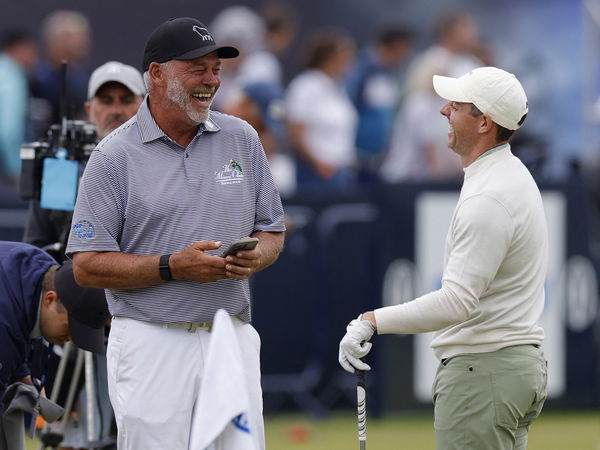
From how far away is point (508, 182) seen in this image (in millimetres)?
5387

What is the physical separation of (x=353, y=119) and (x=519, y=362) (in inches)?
314

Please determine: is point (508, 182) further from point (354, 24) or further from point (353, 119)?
point (354, 24)

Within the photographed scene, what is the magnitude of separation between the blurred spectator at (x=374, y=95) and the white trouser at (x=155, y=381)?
7877 mm

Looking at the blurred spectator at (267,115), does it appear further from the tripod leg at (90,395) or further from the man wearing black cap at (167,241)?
the man wearing black cap at (167,241)

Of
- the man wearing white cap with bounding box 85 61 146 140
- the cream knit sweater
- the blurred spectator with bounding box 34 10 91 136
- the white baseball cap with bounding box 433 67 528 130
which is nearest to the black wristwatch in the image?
the cream knit sweater

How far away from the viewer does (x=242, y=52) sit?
13.1m

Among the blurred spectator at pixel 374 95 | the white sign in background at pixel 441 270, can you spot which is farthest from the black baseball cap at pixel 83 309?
the blurred spectator at pixel 374 95

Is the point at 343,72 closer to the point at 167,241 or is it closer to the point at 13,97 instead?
the point at 13,97

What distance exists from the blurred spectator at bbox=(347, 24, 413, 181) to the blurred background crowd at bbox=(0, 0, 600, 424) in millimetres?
17

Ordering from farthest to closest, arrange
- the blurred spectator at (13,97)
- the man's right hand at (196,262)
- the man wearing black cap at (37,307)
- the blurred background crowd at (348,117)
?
the blurred spectator at (13,97) < the blurred background crowd at (348,117) < the man wearing black cap at (37,307) < the man's right hand at (196,262)

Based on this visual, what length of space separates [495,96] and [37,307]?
7.20 feet

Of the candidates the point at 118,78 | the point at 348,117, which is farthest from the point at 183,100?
the point at 348,117

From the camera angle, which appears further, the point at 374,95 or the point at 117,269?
the point at 374,95

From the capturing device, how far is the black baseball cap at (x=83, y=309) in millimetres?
5754
